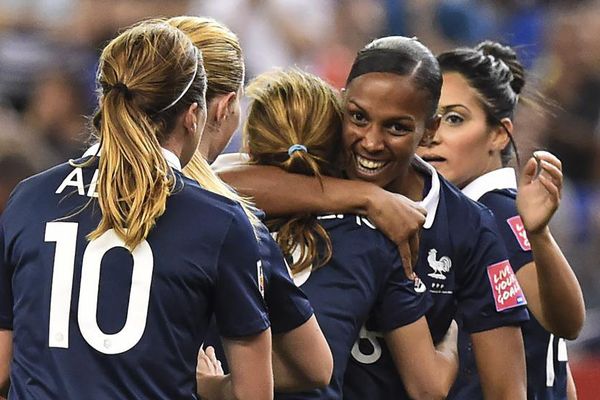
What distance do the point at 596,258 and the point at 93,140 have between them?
4325 mm

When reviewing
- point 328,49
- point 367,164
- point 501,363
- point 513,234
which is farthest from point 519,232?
point 328,49

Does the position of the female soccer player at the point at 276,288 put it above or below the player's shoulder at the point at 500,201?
above

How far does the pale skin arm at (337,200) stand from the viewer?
9.18ft

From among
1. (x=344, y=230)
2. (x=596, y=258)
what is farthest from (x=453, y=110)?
(x=596, y=258)

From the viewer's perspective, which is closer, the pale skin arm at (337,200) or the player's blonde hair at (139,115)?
the player's blonde hair at (139,115)

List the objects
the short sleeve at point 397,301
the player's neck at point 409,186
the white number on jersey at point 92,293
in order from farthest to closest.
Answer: the player's neck at point 409,186, the short sleeve at point 397,301, the white number on jersey at point 92,293

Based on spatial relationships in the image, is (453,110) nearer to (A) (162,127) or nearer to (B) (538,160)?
(B) (538,160)

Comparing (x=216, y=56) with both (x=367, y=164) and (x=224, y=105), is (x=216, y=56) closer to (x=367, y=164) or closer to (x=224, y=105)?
(x=224, y=105)

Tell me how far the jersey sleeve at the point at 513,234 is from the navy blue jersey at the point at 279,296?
932mm

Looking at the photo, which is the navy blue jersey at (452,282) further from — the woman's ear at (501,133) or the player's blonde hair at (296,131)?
the woman's ear at (501,133)

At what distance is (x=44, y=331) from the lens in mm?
2295

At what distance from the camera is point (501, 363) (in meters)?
2.90

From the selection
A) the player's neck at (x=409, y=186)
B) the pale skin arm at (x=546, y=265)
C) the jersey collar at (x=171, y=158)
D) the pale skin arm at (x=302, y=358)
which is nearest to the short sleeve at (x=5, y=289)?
the jersey collar at (x=171, y=158)

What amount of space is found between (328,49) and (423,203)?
14.9 feet
